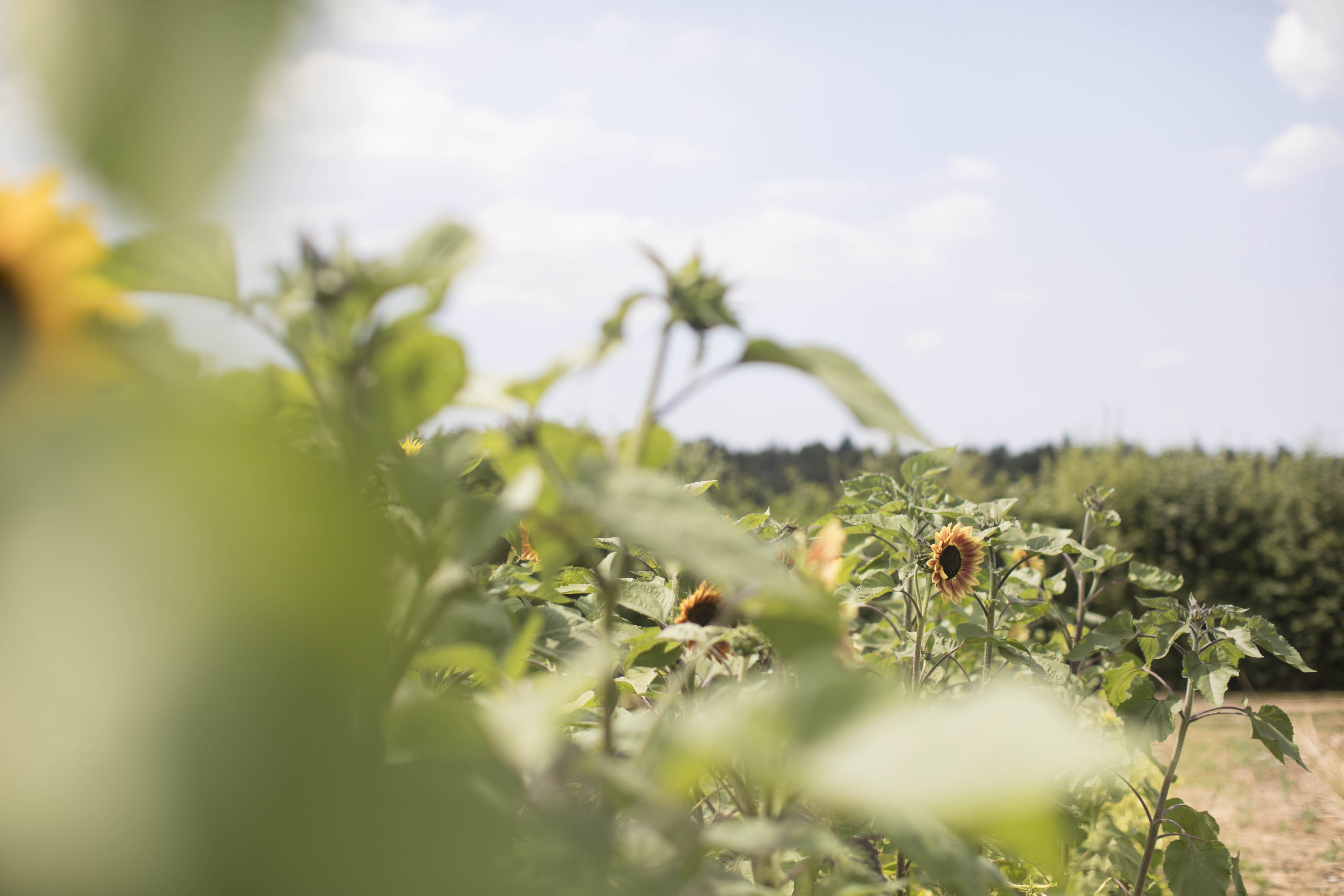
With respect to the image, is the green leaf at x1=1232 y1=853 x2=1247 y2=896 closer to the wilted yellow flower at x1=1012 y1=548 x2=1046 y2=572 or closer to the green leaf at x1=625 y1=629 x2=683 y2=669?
the wilted yellow flower at x1=1012 y1=548 x2=1046 y2=572

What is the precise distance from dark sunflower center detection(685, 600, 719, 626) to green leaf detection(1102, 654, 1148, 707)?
3.70 feet

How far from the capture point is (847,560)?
853mm

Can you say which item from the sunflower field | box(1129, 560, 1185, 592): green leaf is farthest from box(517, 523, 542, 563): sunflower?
box(1129, 560, 1185, 592): green leaf

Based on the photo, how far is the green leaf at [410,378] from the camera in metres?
0.39

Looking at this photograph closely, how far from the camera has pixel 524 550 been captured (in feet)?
3.66

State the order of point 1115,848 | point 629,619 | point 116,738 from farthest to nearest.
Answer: point 1115,848 < point 629,619 < point 116,738

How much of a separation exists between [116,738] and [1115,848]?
236cm

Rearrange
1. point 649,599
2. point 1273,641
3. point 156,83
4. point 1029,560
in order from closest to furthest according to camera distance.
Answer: point 156,83 → point 649,599 → point 1273,641 → point 1029,560

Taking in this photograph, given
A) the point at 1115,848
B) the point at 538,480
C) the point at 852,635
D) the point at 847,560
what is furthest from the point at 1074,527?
the point at 538,480

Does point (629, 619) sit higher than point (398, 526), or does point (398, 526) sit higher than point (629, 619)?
point (398, 526)

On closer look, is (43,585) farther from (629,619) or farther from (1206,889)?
(1206,889)

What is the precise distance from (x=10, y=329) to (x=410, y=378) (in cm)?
16

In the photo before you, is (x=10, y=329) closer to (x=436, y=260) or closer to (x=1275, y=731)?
(x=436, y=260)

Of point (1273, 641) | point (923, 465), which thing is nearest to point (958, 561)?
point (923, 465)
